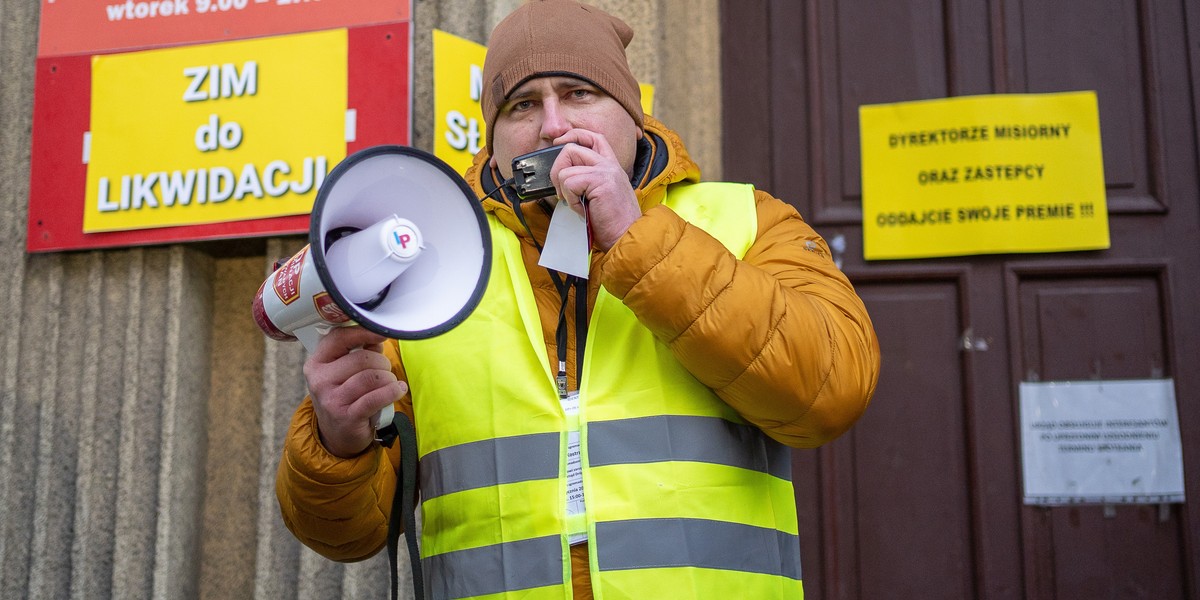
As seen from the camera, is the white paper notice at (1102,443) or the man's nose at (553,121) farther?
the white paper notice at (1102,443)

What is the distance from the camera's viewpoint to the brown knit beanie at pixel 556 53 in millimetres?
1997

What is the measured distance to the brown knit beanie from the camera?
6.55ft

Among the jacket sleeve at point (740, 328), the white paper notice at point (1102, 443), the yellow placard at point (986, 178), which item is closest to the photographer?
the jacket sleeve at point (740, 328)

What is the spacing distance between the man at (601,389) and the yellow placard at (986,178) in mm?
1196

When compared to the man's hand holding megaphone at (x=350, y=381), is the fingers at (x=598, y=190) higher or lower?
higher

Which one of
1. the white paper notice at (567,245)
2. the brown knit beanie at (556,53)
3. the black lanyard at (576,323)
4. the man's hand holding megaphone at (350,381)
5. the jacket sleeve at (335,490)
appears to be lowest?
the jacket sleeve at (335,490)

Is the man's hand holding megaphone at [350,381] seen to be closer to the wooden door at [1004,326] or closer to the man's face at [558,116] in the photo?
the man's face at [558,116]

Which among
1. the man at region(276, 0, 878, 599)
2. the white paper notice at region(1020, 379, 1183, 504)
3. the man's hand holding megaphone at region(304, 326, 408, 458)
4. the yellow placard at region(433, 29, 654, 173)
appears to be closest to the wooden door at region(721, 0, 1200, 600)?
the white paper notice at region(1020, 379, 1183, 504)

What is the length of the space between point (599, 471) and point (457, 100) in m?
1.54

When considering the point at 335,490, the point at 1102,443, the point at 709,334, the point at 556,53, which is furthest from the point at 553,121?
the point at 1102,443

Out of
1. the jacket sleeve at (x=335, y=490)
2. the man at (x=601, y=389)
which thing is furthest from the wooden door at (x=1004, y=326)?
the jacket sleeve at (x=335, y=490)

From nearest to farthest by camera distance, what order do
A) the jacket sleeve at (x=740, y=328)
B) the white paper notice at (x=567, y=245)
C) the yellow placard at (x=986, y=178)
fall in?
1. the jacket sleeve at (x=740, y=328)
2. the white paper notice at (x=567, y=245)
3. the yellow placard at (x=986, y=178)

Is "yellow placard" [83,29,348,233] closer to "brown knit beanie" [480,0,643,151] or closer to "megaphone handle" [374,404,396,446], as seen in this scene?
"brown knit beanie" [480,0,643,151]

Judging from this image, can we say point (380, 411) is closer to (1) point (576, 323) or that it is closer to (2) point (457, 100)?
(1) point (576, 323)
